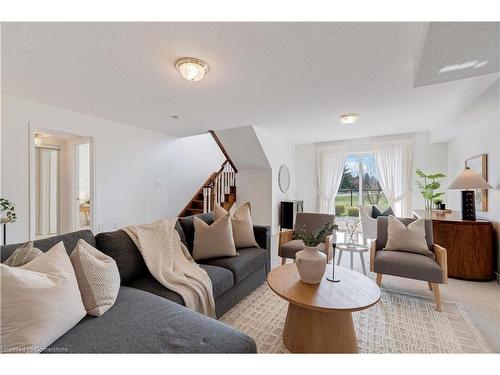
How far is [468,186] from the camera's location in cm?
279

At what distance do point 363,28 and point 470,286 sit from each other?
3158mm

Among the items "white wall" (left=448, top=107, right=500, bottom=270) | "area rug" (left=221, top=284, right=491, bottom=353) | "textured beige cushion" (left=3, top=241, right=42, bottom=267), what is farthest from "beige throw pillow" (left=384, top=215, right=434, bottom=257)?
"textured beige cushion" (left=3, top=241, right=42, bottom=267)

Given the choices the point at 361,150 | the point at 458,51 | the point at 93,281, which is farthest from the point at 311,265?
the point at 361,150

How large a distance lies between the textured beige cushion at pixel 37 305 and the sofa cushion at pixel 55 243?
288 mm

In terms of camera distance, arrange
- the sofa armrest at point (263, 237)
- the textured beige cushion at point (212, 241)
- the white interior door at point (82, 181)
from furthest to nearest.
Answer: the white interior door at point (82, 181) → the sofa armrest at point (263, 237) → the textured beige cushion at point (212, 241)

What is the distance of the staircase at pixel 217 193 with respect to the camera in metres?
5.10

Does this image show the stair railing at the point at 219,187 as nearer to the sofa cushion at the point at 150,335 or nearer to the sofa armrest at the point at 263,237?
the sofa armrest at the point at 263,237

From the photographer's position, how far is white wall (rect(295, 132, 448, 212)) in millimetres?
4785

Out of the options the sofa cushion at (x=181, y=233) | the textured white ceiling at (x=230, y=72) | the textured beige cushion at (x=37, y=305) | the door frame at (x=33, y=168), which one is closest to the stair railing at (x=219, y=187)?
the textured white ceiling at (x=230, y=72)

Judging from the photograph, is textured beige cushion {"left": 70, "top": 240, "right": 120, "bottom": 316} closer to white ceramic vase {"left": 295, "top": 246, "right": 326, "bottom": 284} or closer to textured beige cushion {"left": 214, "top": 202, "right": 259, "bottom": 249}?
white ceramic vase {"left": 295, "top": 246, "right": 326, "bottom": 284}

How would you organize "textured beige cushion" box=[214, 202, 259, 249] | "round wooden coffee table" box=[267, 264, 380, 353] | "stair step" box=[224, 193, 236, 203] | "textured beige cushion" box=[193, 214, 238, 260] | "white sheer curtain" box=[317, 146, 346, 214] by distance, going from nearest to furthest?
"round wooden coffee table" box=[267, 264, 380, 353] < "textured beige cushion" box=[193, 214, 238, 260] < "textured beige cushion" box=[214, 202, 259, 249] < "stair step" box=[224, 193, 236, 203] < "white sheer curtain" box=[317, 146, 346, 214]

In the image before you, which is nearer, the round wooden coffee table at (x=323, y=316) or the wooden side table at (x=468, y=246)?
the round wooden coffee table at (x=323, y=316)

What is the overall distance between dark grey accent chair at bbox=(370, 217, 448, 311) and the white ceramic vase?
3.47ft

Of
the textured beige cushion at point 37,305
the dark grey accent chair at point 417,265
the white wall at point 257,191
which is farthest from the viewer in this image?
the white wall at point 257,191
